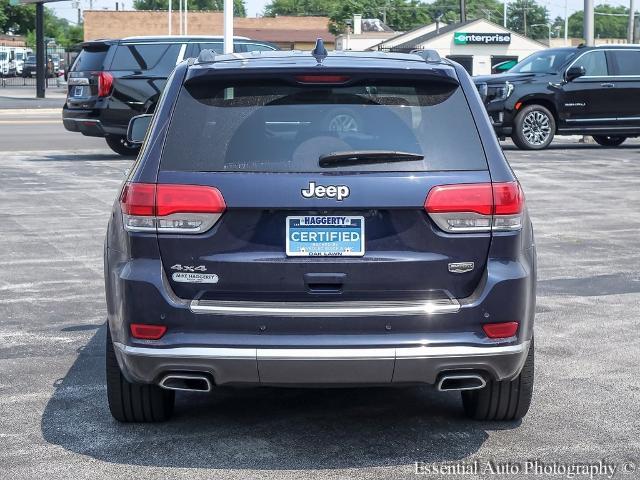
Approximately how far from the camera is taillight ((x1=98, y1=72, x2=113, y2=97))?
66.6ft

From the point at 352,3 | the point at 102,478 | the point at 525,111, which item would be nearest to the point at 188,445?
the point at 102,478

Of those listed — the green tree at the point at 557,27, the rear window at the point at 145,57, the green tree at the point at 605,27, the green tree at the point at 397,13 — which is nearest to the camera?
the rear window at the point at 145,57

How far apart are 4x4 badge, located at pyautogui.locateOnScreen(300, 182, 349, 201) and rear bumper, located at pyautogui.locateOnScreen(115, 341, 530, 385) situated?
63 cm

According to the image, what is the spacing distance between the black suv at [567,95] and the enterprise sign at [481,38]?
186 ft

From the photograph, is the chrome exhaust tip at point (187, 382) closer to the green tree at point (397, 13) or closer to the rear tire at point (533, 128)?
the rear tire at point (533, 128)

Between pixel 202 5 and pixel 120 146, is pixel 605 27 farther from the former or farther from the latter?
pixel 120 146

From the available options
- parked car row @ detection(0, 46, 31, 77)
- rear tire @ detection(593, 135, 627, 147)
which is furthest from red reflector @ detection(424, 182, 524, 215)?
parked car row @ detection(0, 46, 31, 77)

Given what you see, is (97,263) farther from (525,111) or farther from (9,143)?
(9,143)

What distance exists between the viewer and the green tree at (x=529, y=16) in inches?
6457

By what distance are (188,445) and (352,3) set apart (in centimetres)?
11358

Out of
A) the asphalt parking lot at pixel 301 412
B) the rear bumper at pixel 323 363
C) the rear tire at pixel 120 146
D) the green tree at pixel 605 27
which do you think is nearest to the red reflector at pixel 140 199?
the rear bumper at pixel 323 363

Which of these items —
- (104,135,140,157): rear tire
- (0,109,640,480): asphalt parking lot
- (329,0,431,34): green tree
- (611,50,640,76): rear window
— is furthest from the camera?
(329,0,431,34): green tree

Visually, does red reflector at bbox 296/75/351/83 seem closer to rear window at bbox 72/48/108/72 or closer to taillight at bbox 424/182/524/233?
taillight at bbox 424/182/524/233

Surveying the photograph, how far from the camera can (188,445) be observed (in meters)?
5.55
